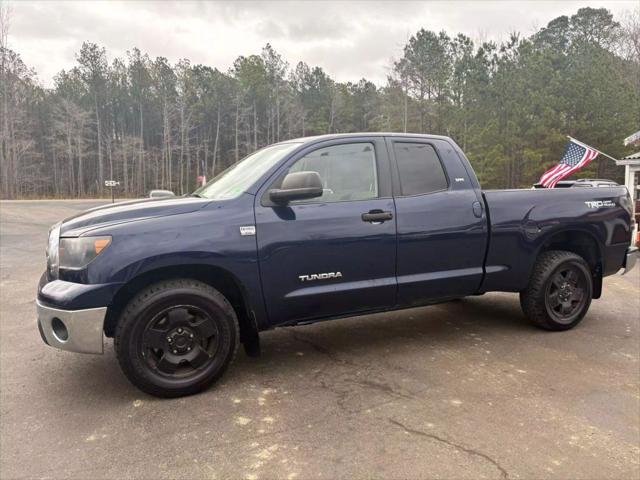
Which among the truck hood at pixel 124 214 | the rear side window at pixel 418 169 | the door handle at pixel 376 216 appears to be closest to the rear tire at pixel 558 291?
the rear side window at pixel 418 169

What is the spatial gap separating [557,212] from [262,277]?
2968 millimetres

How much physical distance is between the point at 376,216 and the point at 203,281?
142cm

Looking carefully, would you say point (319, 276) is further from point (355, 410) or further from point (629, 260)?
point (629, 260)

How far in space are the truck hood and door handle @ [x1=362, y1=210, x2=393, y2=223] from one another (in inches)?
47.4

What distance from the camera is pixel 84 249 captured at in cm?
321

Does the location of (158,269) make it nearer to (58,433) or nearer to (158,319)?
(158,319)

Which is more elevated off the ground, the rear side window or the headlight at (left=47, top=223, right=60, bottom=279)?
the rear side window

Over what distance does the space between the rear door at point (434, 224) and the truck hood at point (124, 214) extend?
1634mm

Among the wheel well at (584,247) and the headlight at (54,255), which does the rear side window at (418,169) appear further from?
the headlight at (54,255)

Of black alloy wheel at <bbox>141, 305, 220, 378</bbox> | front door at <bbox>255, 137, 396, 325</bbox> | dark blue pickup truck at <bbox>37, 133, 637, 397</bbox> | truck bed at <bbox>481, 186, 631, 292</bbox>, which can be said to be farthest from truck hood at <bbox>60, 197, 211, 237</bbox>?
truck bed at <bbox>481, 186, 631, 292</bbox>

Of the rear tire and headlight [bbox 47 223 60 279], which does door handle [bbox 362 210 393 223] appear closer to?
the rear tire

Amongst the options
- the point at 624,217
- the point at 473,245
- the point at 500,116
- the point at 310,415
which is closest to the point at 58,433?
the point at 310,415

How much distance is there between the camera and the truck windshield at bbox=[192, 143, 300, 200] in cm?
379

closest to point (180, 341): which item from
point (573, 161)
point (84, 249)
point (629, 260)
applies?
point (84, 249)
